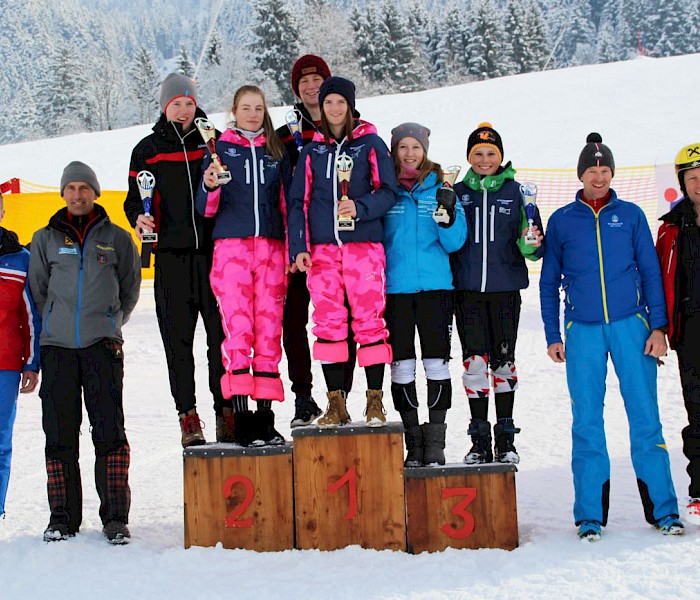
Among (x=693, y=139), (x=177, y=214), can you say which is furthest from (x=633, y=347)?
(x=693, y=139)

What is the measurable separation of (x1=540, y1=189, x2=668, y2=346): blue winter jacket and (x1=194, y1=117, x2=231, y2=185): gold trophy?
182 cm

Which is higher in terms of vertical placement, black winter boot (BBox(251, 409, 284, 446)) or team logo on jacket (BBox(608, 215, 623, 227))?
team logo on jacket (BBox(608, 215, 623, 227))

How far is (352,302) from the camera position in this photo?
4297 mm

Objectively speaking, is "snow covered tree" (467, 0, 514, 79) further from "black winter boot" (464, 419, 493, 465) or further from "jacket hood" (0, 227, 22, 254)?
"black winter boot" (464, 419, 493, 465)

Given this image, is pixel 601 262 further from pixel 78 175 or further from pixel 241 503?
pixel 78 175

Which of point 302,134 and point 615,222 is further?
point 302,134

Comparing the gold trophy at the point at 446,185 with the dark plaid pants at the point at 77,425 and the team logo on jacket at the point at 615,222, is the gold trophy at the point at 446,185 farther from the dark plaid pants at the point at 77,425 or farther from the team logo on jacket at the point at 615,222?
the dark plaid pants at the point at 77,425

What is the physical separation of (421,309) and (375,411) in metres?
0.61

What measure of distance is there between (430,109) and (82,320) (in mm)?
24680

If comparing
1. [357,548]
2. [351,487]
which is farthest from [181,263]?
[357,548]

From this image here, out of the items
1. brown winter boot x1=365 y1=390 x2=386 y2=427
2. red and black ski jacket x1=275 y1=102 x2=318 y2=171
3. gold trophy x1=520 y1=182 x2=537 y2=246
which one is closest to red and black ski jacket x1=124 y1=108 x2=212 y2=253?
red and black ski jacket x1=275 y1=102 x2=318 y2=171

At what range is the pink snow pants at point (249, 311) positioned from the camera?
431 cm

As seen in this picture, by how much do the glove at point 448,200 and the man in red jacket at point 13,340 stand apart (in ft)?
7.68

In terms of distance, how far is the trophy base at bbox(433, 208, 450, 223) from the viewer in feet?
13.8
